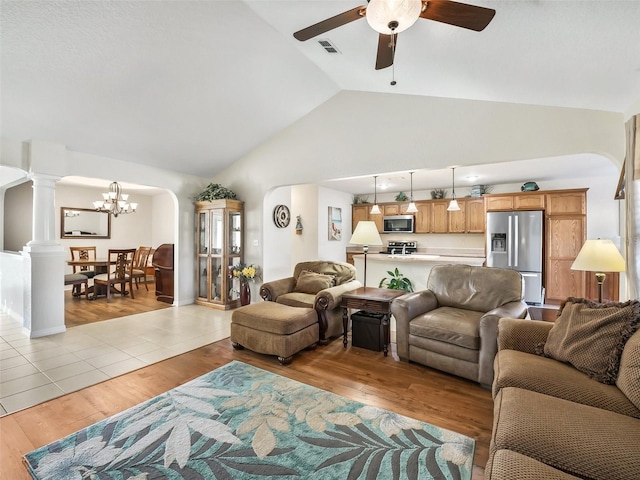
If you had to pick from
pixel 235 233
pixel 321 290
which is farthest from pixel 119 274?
pixel 321 290

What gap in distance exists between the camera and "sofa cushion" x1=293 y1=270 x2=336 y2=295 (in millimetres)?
3947

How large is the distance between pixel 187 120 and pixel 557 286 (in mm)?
6826

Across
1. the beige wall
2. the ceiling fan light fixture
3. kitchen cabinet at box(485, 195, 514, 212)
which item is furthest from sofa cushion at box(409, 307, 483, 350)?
kitchen cabinet at box(485, 195, 514, 212)

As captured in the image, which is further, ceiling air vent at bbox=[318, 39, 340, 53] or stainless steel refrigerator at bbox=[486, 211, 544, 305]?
stainless steel refrigerator at bbox=[486, 211, 544, 305]

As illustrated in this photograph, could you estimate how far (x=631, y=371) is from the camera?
1497 mm

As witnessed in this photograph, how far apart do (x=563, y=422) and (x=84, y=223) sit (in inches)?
351

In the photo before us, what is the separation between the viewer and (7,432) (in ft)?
6.34

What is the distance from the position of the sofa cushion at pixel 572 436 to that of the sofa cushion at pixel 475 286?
1702mm

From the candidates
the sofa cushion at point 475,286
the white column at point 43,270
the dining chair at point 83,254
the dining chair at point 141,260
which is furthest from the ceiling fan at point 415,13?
the dining chair at point 83,254

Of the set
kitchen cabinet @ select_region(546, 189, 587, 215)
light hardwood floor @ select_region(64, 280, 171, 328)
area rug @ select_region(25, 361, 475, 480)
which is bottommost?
area rug @ select_region(25, 361, 475, 480)

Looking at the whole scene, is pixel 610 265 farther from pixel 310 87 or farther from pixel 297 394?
pixel 310 87

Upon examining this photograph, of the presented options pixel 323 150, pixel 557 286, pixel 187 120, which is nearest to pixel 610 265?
pixel 323 150

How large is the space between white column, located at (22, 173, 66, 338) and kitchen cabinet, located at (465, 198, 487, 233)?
725cm

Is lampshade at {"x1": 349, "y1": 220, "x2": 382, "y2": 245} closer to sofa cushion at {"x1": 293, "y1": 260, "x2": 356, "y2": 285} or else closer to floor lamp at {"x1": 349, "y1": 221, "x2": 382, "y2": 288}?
floor lamp at {"x1": 349, "y1": 221, "x2": 382, "y2": 288}
